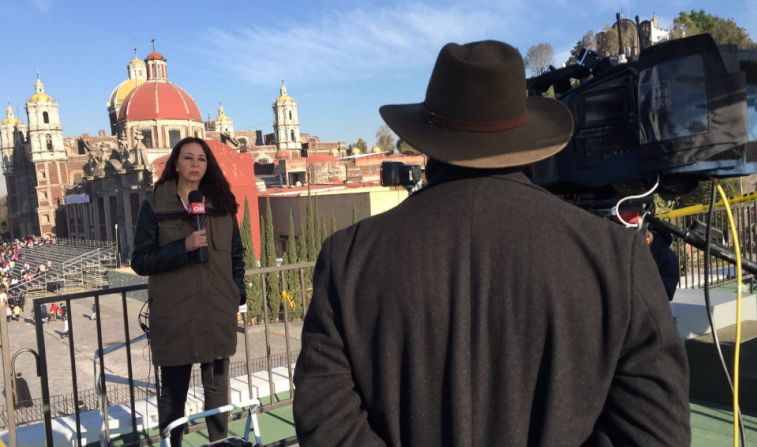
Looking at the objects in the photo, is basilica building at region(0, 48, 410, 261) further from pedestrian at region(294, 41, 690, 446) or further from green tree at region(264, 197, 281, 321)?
pedestrian at region(294, 41, 690, 446)

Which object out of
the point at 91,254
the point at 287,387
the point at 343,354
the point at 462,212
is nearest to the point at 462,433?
the point at 343,354

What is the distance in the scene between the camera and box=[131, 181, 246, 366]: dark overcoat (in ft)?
10.3

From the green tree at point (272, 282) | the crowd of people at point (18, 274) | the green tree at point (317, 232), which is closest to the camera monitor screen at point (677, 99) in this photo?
the green tree at point (272, 282)

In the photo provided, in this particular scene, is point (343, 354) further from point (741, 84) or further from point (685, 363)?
point (741, 84)

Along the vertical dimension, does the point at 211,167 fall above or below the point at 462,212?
above

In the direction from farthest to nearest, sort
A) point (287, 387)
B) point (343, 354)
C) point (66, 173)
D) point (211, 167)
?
point (66, 173)
point (287, 387)
point (211, 167)
point (343, 354)

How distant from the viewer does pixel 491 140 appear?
1273mm

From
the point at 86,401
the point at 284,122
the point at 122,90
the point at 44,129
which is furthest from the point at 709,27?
the point at 44,129

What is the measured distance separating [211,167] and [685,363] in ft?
9.35

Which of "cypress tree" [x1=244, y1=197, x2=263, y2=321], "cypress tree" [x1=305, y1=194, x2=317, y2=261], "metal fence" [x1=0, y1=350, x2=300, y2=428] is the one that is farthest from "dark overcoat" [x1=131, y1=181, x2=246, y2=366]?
"cypress tree" [x1=305, y1=194, x2=317, y2=261]

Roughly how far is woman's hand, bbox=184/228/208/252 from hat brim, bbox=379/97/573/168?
195cm

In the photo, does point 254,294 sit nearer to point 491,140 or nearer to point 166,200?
point 166,200

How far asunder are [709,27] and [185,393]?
50034 millimetres

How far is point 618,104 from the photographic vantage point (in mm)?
2244
